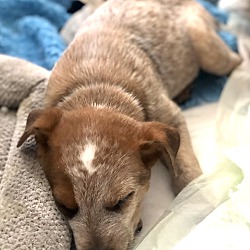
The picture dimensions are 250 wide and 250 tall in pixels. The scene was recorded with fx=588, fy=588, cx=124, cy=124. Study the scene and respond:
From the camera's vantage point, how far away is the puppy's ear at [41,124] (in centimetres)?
209

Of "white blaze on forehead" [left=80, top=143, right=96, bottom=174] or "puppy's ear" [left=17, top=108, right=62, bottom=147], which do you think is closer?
"white blaze on forehead" [left=80, top=143, right=96, bottom=174]

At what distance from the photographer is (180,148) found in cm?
255

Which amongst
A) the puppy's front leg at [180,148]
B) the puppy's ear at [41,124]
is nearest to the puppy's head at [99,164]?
the puppy's ear at [41,124]

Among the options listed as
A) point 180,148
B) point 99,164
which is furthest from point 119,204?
point 180,148

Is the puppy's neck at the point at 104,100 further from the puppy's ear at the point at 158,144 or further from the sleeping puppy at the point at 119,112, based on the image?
the puppy's ear at the point at 158,144

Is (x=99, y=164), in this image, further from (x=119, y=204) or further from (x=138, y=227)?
(x=138, y=227)

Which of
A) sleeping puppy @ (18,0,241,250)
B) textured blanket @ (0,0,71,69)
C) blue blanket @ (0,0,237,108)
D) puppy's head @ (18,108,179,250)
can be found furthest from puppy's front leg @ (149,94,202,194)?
textured blanket @ (0,0,71,69)

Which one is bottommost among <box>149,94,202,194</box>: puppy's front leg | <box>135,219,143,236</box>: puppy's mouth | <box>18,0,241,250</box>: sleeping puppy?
<box>135,219,143,236</box>: puppy's mouth

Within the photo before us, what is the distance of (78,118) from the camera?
210 centimetres

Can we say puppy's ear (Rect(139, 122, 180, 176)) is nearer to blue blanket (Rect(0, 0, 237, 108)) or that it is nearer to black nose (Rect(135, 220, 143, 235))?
black nose (Rect(135, 220, 143, 235))

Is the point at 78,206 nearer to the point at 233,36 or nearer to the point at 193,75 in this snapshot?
the point at 193,75

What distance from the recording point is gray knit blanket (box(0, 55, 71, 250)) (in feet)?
6.56

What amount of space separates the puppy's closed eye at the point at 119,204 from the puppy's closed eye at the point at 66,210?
0.40ft

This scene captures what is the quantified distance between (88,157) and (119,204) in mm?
201
